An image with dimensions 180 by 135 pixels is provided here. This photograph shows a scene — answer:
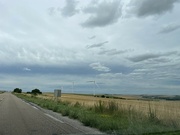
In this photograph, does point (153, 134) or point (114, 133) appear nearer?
point (153, 134)

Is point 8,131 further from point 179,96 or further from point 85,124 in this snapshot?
point 179,96

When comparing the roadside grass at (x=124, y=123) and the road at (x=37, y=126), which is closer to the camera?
the roadside grass at (x=124, y=123)

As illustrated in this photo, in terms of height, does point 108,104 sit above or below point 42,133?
above

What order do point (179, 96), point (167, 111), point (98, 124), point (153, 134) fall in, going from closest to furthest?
point (153, 134) → point (98, 124) → point (167, 111) → point (179, 96)

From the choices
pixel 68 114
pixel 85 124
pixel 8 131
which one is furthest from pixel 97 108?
pixel 8 131

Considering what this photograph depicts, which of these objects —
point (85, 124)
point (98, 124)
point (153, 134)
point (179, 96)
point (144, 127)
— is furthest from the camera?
point (179, 96)

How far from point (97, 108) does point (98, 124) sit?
9800 mm

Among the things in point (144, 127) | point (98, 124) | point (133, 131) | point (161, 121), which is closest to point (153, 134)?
point (133, 131)

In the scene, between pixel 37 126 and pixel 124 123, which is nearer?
pixel 124 123

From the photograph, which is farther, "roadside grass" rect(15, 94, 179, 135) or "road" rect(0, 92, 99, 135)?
"road" rect(0, 92, 99, 135)

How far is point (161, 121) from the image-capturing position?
16.1 m

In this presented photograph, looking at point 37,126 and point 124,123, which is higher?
point 124,123

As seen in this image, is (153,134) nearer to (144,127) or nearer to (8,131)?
(144,127)

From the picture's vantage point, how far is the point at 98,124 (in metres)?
14.6
